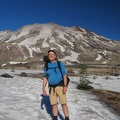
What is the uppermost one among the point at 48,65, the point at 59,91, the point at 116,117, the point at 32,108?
the point at 48,65

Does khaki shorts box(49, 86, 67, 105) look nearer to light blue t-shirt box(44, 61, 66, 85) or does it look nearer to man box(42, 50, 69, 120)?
man box(42, 50, 69, 120)

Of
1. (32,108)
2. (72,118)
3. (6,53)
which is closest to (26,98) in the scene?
(32,108)

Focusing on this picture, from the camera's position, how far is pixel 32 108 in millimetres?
12031

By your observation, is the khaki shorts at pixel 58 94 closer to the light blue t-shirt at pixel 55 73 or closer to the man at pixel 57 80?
the man at pixel 57 80

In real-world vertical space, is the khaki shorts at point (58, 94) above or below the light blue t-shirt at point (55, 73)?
below

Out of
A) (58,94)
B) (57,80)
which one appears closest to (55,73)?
(57,80)

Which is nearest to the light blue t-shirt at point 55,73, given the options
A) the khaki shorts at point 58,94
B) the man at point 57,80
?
the man at point 57,80

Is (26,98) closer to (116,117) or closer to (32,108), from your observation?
(32,108)

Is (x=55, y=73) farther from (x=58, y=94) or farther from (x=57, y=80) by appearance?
(x=58, y=94)

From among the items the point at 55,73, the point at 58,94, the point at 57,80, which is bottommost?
the point at 58,94

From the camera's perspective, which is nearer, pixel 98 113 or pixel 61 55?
pixel 98 113

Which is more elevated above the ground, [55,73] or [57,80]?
[55,73]

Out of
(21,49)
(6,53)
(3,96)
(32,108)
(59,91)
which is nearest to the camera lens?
(59,91)

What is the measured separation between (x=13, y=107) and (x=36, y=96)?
3495 mm
